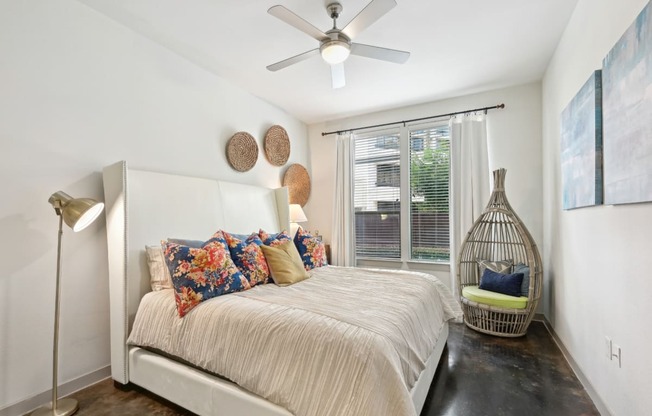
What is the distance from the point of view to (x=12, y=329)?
180 cm

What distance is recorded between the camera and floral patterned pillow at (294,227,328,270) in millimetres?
3041

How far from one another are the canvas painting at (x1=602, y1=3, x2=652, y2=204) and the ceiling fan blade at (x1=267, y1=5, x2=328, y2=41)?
1654 millimetres

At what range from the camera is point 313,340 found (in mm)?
1404

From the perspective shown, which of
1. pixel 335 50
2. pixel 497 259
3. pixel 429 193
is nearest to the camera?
pixel 335 50

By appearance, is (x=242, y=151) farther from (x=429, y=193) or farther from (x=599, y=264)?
(x=599, y=264)

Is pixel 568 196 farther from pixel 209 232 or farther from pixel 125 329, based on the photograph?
pixel 125 329

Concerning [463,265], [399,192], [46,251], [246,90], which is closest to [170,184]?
[46,251]

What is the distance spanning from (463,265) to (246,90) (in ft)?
11.1

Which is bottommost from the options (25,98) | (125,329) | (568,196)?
(125,329)

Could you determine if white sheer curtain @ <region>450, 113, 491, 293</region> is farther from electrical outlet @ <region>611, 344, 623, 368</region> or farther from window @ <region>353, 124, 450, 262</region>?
electrical outlet @ <region>611, 344, 623, 368</region>

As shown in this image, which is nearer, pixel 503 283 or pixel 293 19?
pixel 293 19

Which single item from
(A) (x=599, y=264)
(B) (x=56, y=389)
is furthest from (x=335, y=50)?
(B) (x=56, y=389)

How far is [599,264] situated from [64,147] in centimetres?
364

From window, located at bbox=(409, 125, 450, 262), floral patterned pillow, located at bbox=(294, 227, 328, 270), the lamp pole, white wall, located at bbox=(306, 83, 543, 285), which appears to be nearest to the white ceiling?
white wall, located at bbox=(306, 83, 543, 285)
